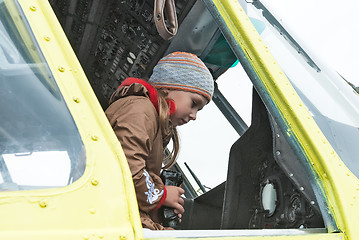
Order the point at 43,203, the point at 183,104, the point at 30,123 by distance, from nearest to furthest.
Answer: the point at 43,203 < the point at 30,123 < the point at 183,104

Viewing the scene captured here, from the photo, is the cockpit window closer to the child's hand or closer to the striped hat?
the child's hand

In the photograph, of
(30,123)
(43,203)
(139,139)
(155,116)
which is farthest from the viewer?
(155,116)

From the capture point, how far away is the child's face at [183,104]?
1.83 meters

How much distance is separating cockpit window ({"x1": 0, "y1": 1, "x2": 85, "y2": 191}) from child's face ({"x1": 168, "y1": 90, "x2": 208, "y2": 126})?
973mm

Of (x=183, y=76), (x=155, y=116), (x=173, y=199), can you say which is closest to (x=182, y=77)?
(x=183, y=76)

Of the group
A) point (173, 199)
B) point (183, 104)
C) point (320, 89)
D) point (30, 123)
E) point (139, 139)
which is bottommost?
point (173, 199)

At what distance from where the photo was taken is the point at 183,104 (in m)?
1.83

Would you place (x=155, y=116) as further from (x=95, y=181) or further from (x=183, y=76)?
(x=95, y=181)

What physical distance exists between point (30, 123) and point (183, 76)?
1099 mm

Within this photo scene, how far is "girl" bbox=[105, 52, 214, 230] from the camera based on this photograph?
4.34ft

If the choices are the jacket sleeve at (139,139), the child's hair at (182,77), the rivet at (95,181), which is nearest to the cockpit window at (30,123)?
the rivet at (95,181)

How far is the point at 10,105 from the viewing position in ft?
2.76

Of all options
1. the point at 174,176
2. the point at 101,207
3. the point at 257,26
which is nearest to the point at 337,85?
the point at 257,26

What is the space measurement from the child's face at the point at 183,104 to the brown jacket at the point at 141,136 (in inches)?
8.2
